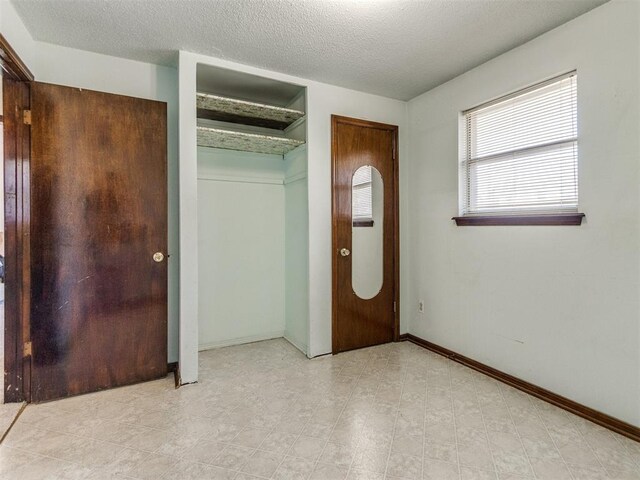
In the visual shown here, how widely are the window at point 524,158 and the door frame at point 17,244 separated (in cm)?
324

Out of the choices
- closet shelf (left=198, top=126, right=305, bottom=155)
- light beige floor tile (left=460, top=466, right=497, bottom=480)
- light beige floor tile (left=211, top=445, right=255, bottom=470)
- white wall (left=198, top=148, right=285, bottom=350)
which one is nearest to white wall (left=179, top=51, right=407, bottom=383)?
closet shelf (left=198, top=126, right=305, bottom=155)

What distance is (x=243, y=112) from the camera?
9.70 ft

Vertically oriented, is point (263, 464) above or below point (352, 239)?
below

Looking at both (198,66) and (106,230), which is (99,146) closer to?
(106,230)

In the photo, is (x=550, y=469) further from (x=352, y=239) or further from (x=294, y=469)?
(x=352, y=239)

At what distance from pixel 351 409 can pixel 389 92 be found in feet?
9.21

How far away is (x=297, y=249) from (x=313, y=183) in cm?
70

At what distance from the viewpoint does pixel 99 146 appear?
2.39m

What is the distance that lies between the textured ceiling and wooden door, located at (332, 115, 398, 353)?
0.64 m

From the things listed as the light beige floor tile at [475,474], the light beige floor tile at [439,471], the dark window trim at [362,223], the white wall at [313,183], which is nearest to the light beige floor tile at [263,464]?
the light beige floor tile at [439,471]

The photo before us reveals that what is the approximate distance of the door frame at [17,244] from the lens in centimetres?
215

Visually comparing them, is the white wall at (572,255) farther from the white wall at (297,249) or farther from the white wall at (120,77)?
the white wall at (120,77)

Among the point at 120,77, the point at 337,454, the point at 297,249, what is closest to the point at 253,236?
the point at 297,249

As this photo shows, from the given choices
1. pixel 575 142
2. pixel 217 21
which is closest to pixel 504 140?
pixel 575 142
